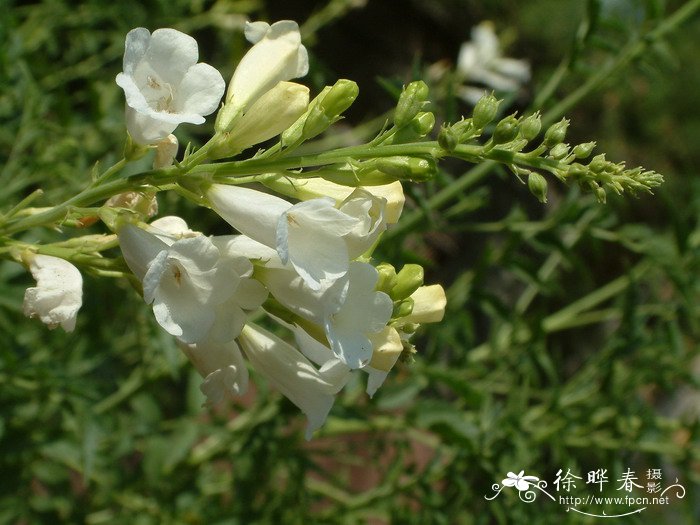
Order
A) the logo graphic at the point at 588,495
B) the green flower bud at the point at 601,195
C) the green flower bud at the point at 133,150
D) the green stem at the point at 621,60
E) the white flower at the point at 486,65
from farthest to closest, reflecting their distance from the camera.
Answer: the white flower at the point at 486,65 < the green stem at the point at 621,60 < the logo graphic at the point at 588,495 < the green flower bud at the point at 133,150 < the green flower bud at the point at 601,195

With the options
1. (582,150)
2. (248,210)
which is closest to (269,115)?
(248,210)

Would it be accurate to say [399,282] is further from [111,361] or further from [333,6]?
[333,6]

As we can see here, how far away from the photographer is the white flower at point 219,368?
88cm

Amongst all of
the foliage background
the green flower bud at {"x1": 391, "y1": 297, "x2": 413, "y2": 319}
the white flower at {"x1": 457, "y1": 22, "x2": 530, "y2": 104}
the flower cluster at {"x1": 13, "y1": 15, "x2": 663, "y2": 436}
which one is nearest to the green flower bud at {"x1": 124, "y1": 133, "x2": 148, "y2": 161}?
the flower cluster at {"x1": 13, "y1": 15, "x2": 663, "y2": 436}

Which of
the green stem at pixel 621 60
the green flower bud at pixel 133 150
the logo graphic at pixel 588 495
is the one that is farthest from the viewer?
the green stem at pixel 621 60

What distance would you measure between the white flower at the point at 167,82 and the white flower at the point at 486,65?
2.03 metres

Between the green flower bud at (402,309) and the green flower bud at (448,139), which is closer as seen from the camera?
the green flower bud at (448,139)

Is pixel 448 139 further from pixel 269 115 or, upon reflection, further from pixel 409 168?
pixel 269 115

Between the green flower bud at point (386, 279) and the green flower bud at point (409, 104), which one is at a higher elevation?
the green flower bud at point (409, 104)

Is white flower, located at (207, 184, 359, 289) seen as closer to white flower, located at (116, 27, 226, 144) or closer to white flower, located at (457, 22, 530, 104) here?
white flower, located at (116, 27, 226, 144)

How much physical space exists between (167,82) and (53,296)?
254 millimetres

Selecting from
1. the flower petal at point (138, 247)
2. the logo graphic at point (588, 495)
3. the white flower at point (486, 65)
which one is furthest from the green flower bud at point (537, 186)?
the white flower at point (486, 65)

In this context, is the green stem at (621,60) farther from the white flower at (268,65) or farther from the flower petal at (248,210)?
the flower petal at (248,210)

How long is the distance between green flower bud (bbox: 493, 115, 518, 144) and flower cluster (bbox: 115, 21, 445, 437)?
125mm
